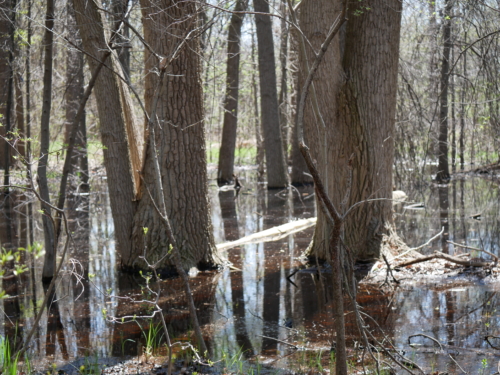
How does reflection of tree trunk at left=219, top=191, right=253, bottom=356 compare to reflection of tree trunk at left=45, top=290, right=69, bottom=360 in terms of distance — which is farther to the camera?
reflection of tree trunk at left=219, top=191, right=253, bottom=356

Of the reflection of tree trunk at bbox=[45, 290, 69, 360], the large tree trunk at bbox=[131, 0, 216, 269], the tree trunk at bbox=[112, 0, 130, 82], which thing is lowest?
the reflection of tree trunk at bbox=[45, 290, 69, 360]

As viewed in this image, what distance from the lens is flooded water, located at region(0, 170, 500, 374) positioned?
15.9 feet

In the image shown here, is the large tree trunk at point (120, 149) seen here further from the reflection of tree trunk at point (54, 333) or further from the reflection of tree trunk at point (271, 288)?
the reflection of tree trunk at point (271, 288)

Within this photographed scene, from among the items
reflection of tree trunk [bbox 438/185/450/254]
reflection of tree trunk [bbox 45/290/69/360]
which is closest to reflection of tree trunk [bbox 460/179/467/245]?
reflection of tree trunk [bbox 438/185/450/254]

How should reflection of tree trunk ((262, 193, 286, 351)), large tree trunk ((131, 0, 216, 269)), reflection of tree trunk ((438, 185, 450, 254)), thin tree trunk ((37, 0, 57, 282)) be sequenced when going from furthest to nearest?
reflection of tree trunk ((438, 185, 450, 254)) < large tree trunk ((131, 0, 216, 269)) < thin tree trunk ((37, 0, 57, 282)) < reflection of tree trunk ((262, 193, 286, 351))

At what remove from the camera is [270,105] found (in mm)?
17078

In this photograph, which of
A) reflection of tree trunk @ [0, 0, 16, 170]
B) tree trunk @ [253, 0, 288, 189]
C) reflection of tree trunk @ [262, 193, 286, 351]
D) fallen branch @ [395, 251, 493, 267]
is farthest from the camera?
tree trunk @ [253, 0, 288, 189]

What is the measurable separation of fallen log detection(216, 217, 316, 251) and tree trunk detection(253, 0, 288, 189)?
601 centimetres

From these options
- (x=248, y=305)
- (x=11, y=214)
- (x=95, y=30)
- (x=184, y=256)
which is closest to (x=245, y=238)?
(x=184, y=256)

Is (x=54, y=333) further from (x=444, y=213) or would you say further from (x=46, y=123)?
(x=444, y=213)

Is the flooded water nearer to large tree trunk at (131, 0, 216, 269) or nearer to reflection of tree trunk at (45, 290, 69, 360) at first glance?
reflection of tree trunk at (45, 290, 69, 360)

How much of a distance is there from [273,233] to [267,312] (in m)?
4.31

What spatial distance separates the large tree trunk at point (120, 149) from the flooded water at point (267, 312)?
747mm

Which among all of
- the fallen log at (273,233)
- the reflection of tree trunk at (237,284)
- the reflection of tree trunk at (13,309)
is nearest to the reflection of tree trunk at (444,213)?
the fallen log at (273,233)
